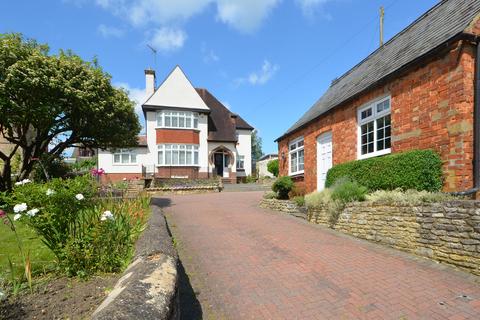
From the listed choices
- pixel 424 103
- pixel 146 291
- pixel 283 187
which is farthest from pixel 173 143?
pixel 146 291

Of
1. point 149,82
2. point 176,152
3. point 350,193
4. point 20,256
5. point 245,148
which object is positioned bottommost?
point 20,256

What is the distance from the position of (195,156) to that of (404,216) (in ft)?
72.1

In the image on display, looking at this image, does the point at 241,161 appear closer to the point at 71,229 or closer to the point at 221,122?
the point at 221,122

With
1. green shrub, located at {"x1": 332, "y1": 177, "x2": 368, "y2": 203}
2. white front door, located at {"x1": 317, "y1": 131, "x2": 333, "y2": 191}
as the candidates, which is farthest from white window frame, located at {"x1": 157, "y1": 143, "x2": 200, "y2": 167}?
green shrub, located at {"x1": 332, "y1": 177, "x2": 368, "y2": 203}

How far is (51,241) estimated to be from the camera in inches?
161

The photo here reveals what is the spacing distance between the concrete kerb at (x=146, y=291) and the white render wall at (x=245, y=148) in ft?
89.4

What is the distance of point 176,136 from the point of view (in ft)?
85.0

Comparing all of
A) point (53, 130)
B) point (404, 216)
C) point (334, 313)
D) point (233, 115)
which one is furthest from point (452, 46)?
point (233, 115)

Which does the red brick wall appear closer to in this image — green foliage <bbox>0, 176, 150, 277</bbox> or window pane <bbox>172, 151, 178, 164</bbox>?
green foliage <bbox>0, 176, 150, 277</bbox>

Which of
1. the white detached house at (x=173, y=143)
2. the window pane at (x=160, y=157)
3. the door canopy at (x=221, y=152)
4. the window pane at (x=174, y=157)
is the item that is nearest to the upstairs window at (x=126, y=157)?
the white detached house at (x=173, y=143)

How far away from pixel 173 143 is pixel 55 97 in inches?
565

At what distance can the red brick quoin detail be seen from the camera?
2561cm

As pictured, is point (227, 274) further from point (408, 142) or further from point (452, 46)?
point (452, 46)

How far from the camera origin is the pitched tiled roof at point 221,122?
28859mm
